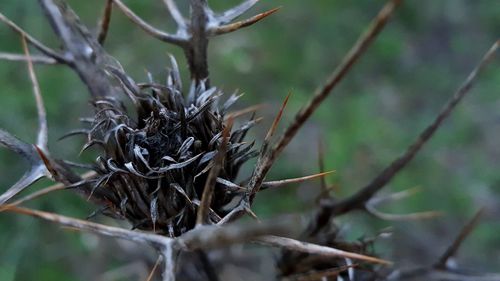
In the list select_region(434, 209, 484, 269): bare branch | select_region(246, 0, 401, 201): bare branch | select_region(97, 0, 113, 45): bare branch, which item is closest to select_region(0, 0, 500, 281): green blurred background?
select_region(434, 209, 484, 269): bare branch

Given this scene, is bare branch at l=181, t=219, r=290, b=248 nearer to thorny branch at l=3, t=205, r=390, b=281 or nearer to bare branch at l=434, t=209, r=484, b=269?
thorny branch at l=3, t=205, r=390, b=281

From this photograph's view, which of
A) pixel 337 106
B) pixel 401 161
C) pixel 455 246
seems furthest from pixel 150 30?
pixel 337 106

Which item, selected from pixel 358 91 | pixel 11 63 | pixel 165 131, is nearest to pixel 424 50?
pixel 358 91

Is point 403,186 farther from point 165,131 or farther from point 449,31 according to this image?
point 165,131

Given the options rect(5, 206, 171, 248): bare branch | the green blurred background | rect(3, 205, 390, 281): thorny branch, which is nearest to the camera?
rect(3, 205, 390, 281): thorny branch

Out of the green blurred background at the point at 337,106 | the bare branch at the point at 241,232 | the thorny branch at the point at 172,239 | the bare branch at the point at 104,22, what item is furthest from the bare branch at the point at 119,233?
the green blurred background at the point at 337,106

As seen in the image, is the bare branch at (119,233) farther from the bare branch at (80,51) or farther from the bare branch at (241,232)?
the bare branch at (80,51)

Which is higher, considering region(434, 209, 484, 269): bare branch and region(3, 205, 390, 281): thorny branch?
region(3, 205, 390, 281): thorny branch
